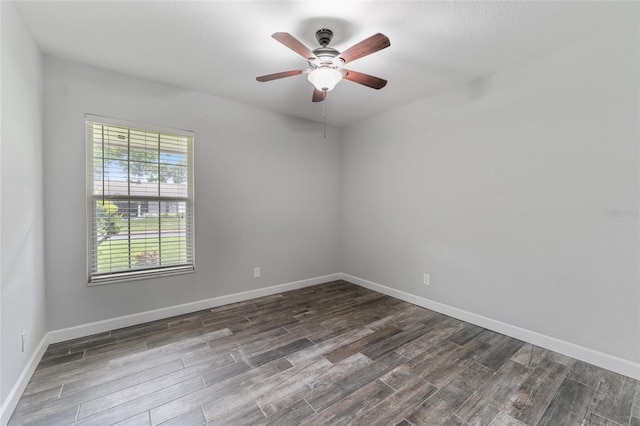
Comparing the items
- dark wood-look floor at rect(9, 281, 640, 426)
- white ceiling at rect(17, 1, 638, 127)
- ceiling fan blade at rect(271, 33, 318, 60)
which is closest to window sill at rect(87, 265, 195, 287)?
dark wood-look floor at rect(9, 281, 640, 426)

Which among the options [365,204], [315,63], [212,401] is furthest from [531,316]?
[315,63]

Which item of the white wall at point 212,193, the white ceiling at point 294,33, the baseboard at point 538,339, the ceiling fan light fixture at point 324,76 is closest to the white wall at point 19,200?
the white wall at point 212,193

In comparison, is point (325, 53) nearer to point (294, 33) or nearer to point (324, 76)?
point (324, 76)

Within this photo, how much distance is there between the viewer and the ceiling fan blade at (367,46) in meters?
1.73

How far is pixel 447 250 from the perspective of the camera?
3221mm

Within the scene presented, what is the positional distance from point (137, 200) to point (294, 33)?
2.27m

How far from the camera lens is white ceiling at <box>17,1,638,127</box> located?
1.89m

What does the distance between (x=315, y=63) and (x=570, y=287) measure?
2.84 m

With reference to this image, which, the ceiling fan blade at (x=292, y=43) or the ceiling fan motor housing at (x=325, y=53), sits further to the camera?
the ceiling fan motor housing at (x=325, y=53)

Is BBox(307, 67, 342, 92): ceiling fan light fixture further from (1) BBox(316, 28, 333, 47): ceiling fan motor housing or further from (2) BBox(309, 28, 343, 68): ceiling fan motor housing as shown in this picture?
(1) BBox(316, 28, 333, 47): ceiling fan motor housing

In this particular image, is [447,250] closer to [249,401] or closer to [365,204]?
[365,204]

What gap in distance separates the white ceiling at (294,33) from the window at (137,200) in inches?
25.6

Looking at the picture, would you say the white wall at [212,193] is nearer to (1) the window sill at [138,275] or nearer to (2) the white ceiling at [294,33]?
(1) the window sill at [138,275]

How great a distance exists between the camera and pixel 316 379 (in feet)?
6.61
